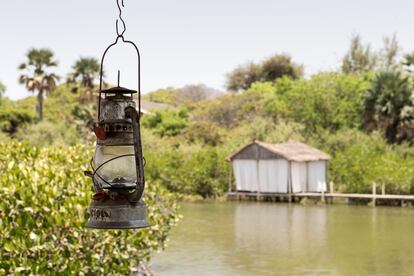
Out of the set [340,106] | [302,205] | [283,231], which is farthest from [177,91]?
[283,231]

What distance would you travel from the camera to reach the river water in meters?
14.4

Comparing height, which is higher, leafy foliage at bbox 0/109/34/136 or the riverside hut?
leafy foliage at bbox 0/109/34/136

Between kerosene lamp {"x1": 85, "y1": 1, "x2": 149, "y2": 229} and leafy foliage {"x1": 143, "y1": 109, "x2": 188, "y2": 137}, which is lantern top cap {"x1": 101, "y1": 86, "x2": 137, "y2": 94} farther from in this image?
leafy foliage {"x1": 143, "y1": 109, "x2": 188, "y2": 137}

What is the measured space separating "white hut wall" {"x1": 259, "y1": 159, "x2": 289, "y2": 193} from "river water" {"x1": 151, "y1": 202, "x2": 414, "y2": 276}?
Answer: 352 centimetres

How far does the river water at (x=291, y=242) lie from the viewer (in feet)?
47.4

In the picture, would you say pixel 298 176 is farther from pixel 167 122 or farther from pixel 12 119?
pixel 12 119

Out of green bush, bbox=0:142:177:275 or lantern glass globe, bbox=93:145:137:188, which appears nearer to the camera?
lantern glass globe, bbox=93:145:137:188

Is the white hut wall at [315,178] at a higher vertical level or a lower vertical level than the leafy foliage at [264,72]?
lower

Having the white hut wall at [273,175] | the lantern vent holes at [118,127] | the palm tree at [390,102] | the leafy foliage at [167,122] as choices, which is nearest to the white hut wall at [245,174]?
the white hut wall at [273,175]

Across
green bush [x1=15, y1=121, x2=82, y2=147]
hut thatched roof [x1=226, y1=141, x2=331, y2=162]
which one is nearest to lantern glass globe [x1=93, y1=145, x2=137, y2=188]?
hut thatched roof [x1=226, y1=141, x2=331, y2=162]

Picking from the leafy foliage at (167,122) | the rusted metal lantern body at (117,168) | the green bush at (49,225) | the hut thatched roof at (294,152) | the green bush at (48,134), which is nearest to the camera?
the rusted metal lantern body at (117,168)

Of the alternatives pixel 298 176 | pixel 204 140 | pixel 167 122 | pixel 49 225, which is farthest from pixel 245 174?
pixel 49 225

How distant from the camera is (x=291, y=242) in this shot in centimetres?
1844

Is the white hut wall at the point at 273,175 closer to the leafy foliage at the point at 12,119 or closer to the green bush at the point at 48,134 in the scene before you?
the green bush at the point at 48,134
